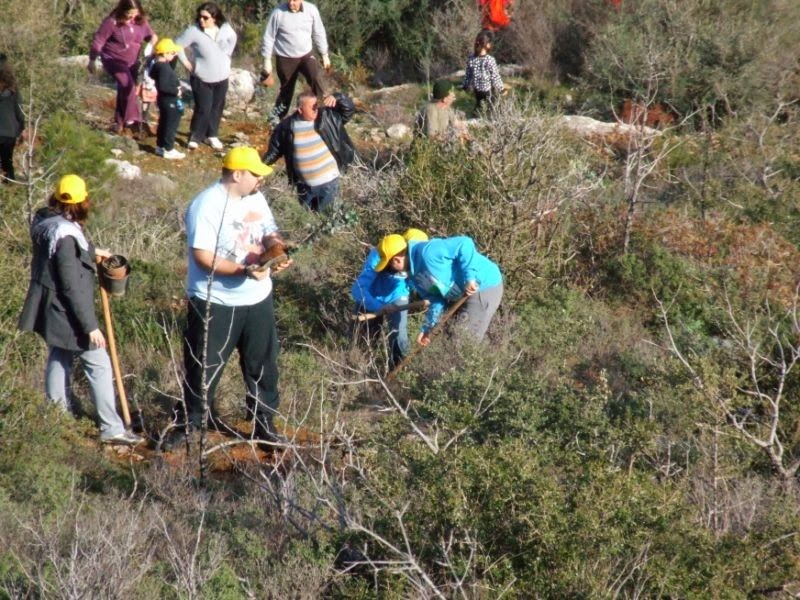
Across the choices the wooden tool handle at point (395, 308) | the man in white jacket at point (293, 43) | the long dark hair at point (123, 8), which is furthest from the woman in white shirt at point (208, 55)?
the wooden tool handle at point (395, 308)

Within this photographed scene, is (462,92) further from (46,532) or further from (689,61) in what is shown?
(46,532)

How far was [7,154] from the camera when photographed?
364 inches

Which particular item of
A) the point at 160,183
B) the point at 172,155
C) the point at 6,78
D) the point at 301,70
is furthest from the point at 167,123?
the point at 6,78

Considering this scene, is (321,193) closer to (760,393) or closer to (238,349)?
(238,349)

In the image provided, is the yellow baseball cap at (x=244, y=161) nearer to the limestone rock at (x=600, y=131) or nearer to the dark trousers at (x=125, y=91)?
the dark trousers at (x=125, y=91)

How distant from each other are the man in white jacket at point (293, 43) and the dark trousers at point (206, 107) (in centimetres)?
49

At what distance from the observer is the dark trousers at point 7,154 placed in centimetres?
917

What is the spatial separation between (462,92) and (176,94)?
15.2ft

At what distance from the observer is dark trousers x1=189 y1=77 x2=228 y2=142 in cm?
1088

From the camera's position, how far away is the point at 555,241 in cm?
814

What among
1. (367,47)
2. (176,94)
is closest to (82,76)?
(176,94)

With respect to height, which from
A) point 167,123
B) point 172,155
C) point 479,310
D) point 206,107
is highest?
point 479,310

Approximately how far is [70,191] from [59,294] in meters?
0.54

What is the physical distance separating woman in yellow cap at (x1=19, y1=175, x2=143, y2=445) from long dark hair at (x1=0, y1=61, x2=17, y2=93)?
393cm
